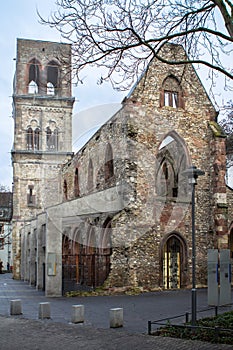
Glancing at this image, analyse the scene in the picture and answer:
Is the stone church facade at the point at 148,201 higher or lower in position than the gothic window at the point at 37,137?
lower

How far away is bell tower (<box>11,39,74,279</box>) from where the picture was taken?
130 feet

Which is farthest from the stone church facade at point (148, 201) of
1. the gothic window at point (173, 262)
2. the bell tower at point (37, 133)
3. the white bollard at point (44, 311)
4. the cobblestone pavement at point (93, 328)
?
the bell tower at point (37, 133)

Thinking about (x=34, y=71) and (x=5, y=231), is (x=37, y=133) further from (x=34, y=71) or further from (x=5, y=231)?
(x=5, y=231)

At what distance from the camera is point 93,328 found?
11.6m

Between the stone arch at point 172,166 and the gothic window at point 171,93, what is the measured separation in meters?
1.53

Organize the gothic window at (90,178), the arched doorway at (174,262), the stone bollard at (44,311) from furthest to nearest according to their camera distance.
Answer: the gothic window at (90,178) → the arched doorway at (174,262) → the stone bollard at (44,311)

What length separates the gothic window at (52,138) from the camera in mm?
42281

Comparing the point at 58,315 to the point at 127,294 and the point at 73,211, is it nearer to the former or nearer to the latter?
the point at 127,294

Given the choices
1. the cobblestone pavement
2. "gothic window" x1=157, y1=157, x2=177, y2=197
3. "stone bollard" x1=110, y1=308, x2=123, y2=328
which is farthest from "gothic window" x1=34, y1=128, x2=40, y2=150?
"stone bollard" x1=110, y1=308, x2=123, y2=328

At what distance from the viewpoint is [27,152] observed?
40.5 m

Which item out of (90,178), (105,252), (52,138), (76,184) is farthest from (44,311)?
(52,138)

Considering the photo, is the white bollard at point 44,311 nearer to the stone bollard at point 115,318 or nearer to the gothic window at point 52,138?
the stone bollard at point 115,318

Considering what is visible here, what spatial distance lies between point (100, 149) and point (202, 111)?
224 inches

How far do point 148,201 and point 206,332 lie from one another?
11.9 m
